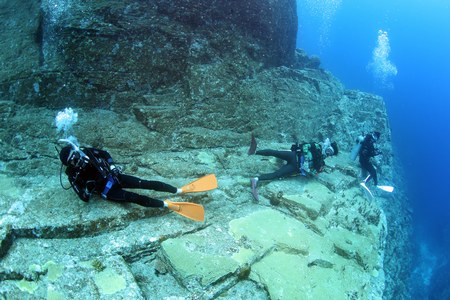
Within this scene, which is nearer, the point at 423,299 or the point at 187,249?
the point at 187,249

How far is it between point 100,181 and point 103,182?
0.05 meters

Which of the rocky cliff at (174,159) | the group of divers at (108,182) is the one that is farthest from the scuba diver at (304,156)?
the group of divers at (108,182)

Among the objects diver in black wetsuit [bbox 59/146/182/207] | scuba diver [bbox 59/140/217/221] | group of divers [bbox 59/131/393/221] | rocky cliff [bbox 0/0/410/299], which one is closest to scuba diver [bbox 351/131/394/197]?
rocky cliff [bbox 0/0/410/299]

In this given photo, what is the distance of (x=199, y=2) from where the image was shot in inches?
320

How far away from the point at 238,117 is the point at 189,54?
7.30 ft

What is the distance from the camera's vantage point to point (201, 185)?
490 centimetres

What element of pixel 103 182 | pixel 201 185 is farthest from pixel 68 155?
pixel 201 185

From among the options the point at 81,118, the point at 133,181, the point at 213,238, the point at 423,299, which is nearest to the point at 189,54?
→ the point at 81,118

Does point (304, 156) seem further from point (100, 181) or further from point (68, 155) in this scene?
point (68, 155)

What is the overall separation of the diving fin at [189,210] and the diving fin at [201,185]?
0.45 meters

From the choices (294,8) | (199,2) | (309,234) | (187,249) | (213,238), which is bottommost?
(187,249)

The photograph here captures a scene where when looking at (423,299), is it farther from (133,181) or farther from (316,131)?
(133,181)

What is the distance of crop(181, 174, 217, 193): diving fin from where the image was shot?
4816mm

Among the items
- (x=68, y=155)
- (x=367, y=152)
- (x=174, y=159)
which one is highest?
(x=367, y=152)
